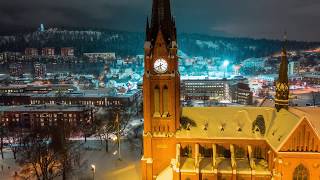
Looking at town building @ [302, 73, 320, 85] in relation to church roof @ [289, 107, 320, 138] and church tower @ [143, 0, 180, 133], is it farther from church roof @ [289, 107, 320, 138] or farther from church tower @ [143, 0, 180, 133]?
church tower @ [143, 0, 180, 133]

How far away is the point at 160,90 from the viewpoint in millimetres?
41688

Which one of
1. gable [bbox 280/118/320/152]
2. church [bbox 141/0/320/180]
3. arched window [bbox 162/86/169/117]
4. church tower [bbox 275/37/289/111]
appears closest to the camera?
gable [bbox 280/118/320/152]

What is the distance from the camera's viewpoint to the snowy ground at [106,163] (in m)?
52.0

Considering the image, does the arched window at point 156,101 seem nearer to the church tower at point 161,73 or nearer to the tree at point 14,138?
the church tower at point 161,73

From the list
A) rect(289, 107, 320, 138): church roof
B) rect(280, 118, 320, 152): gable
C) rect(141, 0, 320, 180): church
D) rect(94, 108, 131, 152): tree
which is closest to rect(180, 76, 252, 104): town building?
rect(94, 108, 131, 152): tree

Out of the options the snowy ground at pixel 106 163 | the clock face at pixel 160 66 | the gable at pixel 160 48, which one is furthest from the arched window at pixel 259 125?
the snowy ground at pixel 106 163

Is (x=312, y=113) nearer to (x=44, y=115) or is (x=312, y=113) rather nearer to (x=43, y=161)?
(x=43, y=161)

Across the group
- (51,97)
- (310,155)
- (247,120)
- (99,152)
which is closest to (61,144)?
(99,152)

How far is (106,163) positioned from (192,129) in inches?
853

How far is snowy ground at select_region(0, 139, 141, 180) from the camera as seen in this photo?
52.0 metres

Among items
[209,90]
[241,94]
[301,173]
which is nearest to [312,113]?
[301,173]

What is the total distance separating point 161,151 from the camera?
140 ft

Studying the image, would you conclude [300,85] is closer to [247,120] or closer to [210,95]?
[210,95]

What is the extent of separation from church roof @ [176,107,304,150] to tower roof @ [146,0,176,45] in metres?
10.3
